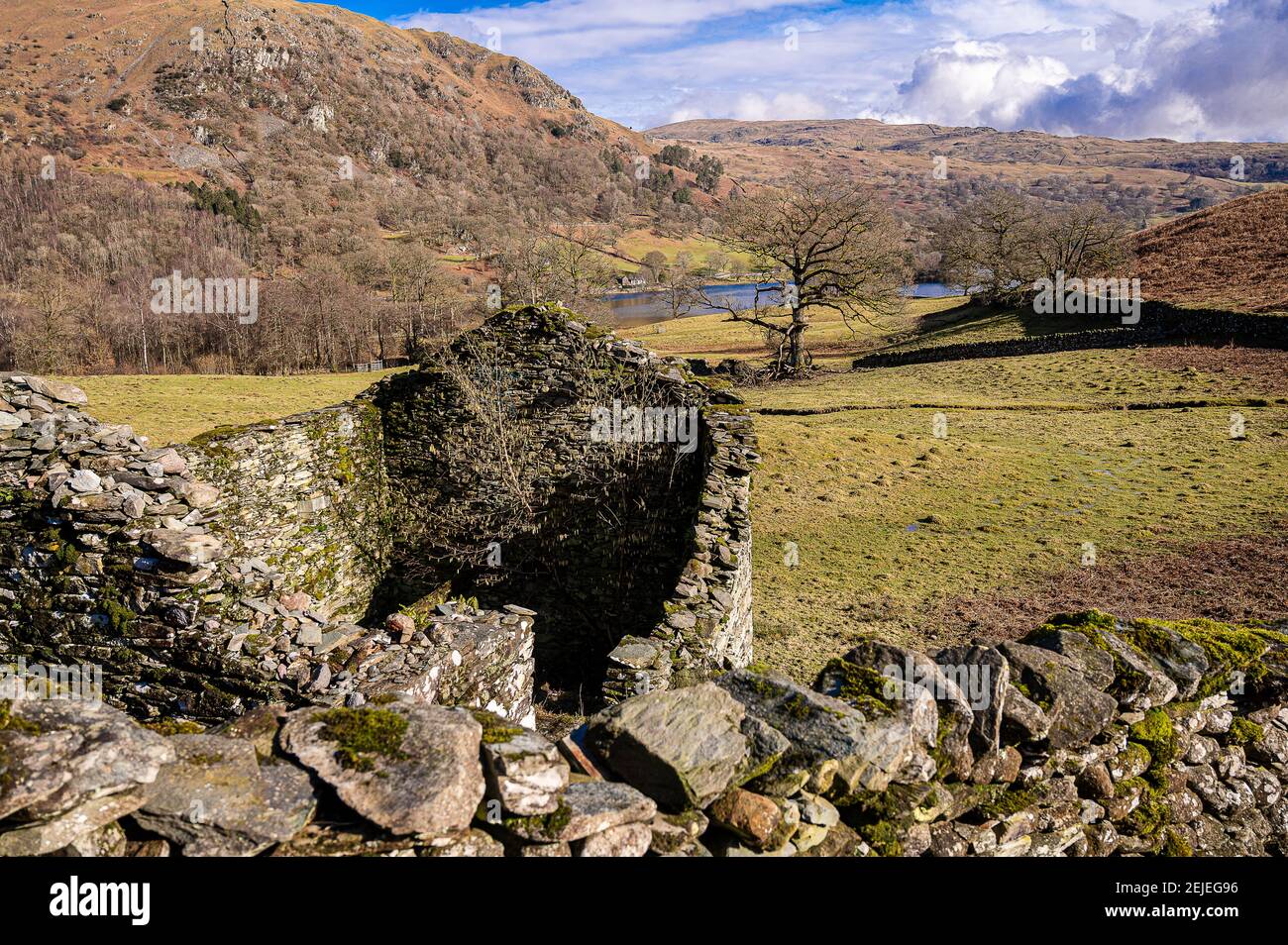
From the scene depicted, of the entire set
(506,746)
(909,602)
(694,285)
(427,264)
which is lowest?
(909,602)

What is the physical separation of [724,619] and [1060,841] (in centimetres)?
409

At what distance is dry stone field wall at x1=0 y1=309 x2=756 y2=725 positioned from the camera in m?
6.55

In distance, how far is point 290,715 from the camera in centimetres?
300

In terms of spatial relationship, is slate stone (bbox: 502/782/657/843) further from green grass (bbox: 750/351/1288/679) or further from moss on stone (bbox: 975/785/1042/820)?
green grass (bbox: 750/351/1288/679)

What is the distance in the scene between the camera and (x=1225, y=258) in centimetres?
Result: 4603

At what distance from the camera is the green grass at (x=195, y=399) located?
21906mm

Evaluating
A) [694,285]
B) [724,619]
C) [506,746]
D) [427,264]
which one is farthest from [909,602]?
[427,264]

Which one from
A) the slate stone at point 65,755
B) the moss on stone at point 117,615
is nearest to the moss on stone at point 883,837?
the slate stone at point 65,755

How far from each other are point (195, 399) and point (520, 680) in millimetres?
24993

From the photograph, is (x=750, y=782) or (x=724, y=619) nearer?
(x=750, y=782)

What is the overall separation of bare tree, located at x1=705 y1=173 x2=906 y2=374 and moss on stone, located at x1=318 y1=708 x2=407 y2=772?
40.4m

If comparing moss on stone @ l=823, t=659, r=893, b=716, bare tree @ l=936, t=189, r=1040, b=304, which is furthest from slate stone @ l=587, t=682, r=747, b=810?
bare tree @ l=936, t=189, r=1040, b=304

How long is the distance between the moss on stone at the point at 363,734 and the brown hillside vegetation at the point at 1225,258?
150ft
